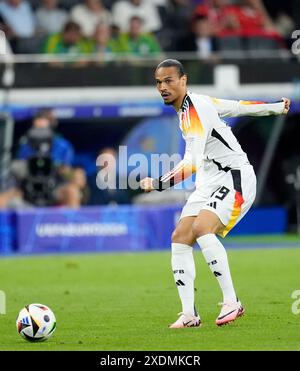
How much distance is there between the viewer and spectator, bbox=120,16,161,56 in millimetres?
22453

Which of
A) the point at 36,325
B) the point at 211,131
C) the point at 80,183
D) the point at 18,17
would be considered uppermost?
the point at 18,17

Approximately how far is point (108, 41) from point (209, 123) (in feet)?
41.1

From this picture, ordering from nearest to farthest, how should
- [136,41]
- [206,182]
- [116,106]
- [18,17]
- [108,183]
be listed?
1. [206,182]
2. [108,183]
3. [116,106]
4. [136,41]
5. [18,17]

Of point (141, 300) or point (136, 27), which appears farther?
point (136, 27)

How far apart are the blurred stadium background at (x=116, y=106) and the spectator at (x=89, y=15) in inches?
0.8

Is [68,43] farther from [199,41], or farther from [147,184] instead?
[147,184]

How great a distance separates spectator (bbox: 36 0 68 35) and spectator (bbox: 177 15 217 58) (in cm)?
248

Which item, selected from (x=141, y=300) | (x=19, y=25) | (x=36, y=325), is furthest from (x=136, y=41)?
(x=36, y=325)

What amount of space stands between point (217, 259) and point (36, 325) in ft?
6.01

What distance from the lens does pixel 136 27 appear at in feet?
73.7

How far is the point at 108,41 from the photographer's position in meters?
22.5

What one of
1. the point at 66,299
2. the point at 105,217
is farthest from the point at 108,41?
the point at 66,299

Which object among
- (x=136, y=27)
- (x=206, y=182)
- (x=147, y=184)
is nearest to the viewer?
(x=147, y=184)
